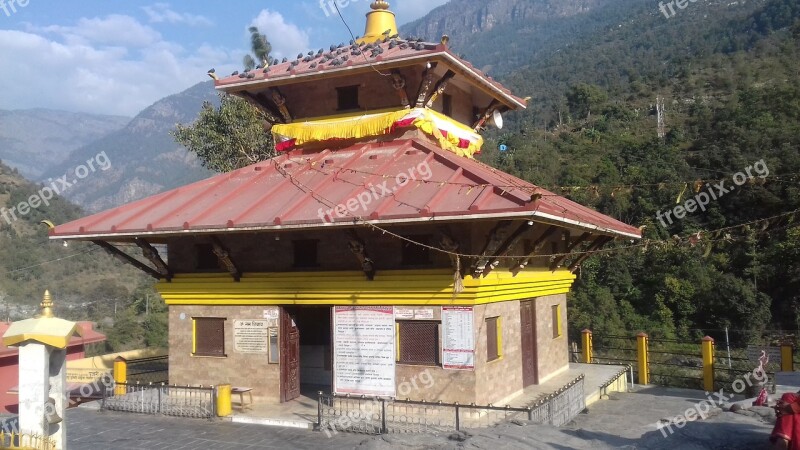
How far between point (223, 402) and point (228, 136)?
1783 centimetres

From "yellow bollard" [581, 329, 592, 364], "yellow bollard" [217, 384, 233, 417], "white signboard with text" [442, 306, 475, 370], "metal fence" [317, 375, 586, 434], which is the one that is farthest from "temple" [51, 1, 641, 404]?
"yellow bollard" [581, 329, 592, 364]

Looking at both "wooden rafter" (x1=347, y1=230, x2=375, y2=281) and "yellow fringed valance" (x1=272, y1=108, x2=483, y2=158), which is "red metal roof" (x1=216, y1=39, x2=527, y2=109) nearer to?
"yellow fringed valance" (x1=272, y1=108, x2=483, y2=158)

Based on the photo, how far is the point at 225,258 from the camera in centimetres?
1280

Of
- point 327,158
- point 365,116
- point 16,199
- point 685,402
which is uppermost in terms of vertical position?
point 16,199

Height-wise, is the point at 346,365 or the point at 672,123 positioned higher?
the point at 672,123

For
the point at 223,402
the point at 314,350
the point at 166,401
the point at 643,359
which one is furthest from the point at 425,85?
the point at 643,359

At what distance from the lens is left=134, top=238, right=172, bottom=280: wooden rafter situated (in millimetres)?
13180

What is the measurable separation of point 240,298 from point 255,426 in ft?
8.57

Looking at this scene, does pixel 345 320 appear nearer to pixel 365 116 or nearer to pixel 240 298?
pixel 240 298

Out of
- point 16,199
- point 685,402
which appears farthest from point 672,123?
point 16,199

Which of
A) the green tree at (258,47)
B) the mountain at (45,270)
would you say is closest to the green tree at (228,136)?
the green tree at (258,47)

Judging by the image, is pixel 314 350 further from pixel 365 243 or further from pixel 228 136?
pixel 228 136

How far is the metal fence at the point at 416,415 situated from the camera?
10.6 m

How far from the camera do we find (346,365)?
1216 centimetres
